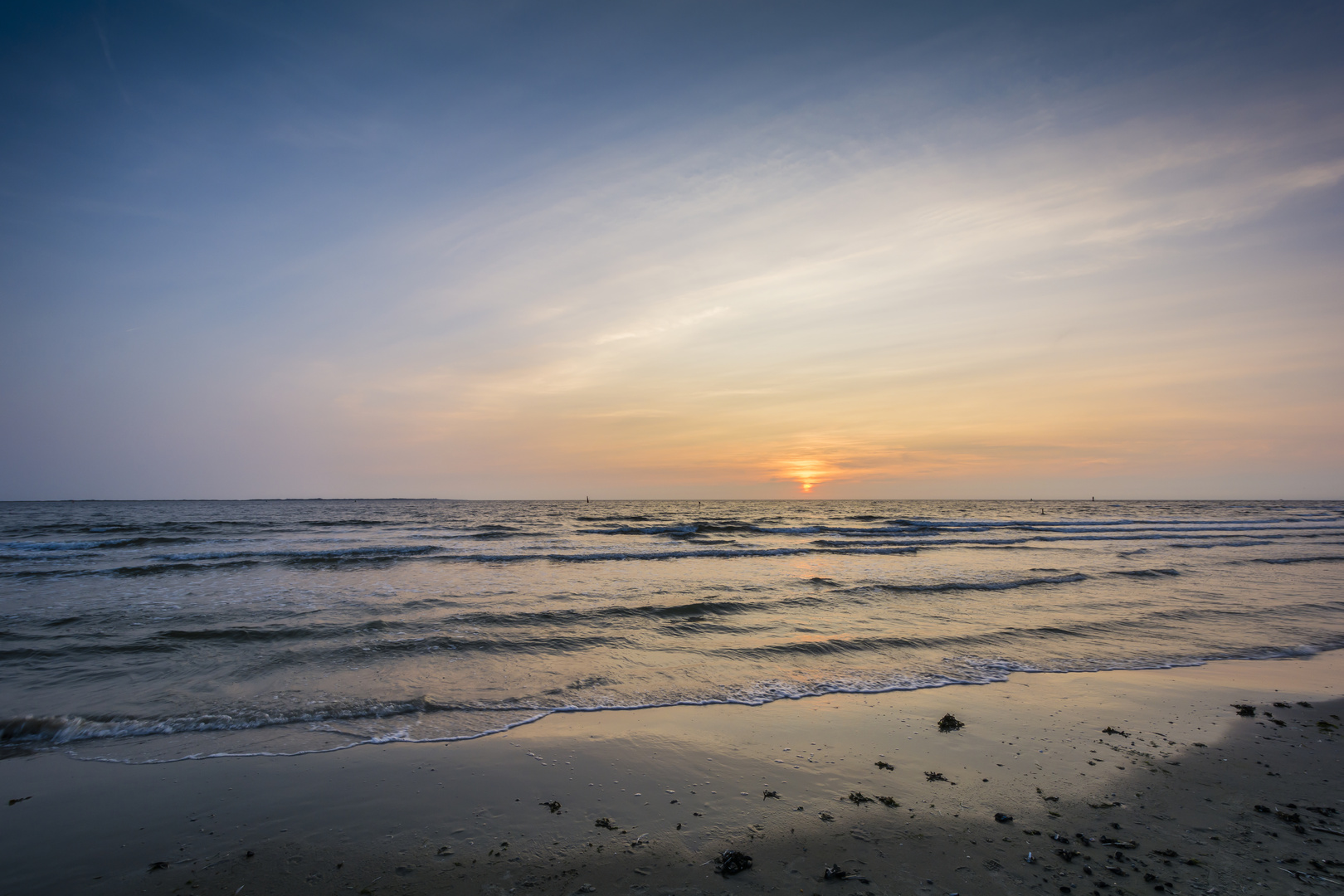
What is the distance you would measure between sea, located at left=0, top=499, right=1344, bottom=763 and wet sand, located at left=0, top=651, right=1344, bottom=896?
1046mm

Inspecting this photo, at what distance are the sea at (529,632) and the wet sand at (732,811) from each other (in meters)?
1.05

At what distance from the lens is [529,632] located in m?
12.3

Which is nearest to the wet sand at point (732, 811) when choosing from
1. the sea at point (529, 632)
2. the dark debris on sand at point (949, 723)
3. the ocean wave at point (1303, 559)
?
the dark debris on sand at point (949, 723)

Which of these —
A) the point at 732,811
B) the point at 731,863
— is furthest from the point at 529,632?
the point at 731,863

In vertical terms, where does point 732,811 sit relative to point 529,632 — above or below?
above

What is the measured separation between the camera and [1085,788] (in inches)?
217

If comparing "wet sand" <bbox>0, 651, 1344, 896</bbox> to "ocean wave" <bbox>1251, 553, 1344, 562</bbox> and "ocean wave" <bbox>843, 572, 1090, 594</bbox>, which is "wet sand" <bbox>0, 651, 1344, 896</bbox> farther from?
"ocean wave" <bbox>1251, 553, 1344, 562</bbox>

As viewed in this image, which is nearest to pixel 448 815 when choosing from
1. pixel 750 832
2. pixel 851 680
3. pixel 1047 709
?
pixel 750 832

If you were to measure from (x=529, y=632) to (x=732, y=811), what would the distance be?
26.4ft

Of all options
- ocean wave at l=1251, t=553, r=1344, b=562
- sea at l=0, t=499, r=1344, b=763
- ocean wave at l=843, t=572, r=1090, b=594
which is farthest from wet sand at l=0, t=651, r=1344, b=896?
ocean wave at l=1251, t=553, r=1344, b=562

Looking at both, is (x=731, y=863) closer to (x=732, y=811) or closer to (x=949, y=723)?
(x=732, y=811)

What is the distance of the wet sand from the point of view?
13.9ft

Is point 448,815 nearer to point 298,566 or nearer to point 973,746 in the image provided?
point 973,746

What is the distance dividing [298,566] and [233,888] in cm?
2226
